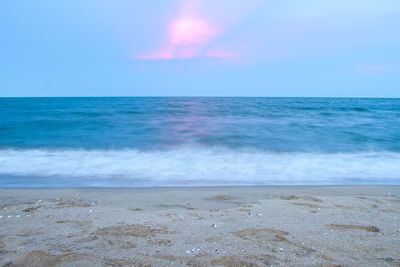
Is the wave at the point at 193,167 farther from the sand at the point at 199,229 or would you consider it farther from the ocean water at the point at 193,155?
the sand at the point at 199,229

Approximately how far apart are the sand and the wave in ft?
4.93

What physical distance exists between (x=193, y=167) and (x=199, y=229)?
4.29 metres

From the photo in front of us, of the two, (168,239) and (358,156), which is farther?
(358,156)

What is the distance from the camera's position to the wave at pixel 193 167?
6.17 meters

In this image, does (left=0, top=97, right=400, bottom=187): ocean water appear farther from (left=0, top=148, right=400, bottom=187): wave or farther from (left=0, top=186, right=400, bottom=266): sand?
(left=0, top=186, right=400, bottom=266): sand

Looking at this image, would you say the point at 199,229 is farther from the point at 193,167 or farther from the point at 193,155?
the point at 193,155

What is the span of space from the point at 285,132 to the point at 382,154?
15.1 feet

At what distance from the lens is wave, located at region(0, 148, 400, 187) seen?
6172 millimetres

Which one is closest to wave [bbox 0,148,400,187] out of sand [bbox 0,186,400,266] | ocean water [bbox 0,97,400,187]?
ocean water [bbox 0,97,400,187]

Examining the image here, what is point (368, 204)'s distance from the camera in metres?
3.99

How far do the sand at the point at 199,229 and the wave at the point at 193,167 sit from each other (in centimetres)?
150

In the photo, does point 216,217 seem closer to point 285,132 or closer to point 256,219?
point 256,219

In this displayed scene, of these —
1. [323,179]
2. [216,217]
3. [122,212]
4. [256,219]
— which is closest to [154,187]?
[122,212]

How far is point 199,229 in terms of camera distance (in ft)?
9.76
